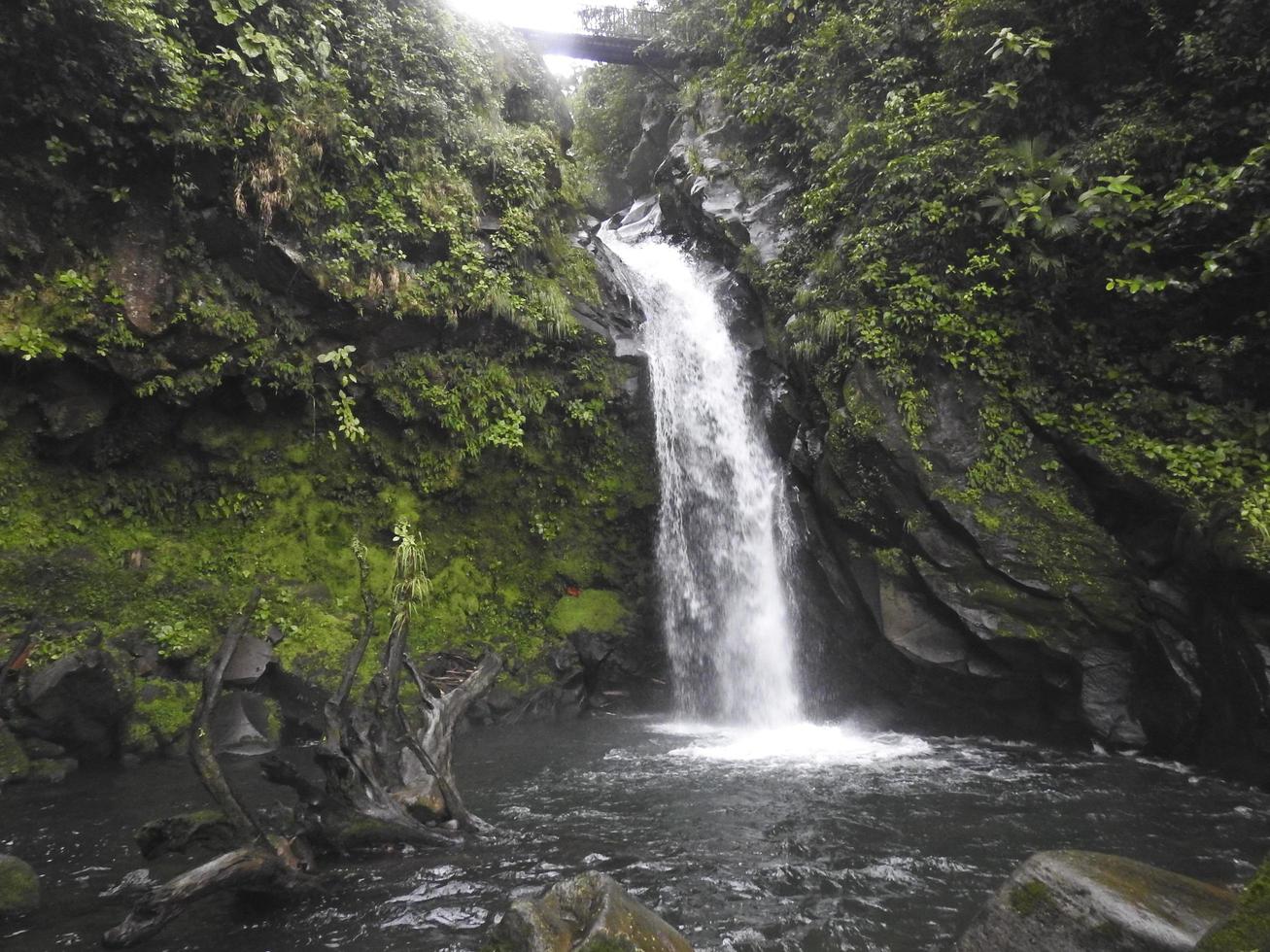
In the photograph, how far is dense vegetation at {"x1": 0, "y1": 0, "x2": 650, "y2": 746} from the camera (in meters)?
8.98

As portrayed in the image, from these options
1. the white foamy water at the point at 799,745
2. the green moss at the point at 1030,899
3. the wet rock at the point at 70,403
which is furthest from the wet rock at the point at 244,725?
the green moss at the point at 1030,899

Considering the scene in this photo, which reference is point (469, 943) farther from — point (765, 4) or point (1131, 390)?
point (765, 4)

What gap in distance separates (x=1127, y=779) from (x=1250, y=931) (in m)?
6.08

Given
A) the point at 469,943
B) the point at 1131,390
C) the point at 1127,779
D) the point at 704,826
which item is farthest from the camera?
the point at 1131,390

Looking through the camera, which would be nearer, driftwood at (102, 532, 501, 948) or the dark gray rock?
driftwood at (102, 532, 501, 948)

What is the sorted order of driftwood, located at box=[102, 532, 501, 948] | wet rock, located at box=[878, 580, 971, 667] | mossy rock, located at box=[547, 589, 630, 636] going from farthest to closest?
mossy rock, located at box=[547, 589, 630, 636]
wet rock, located at box=[878, 580, 971, 667]
driftwood, located at box=[102, 532, 501, 948]

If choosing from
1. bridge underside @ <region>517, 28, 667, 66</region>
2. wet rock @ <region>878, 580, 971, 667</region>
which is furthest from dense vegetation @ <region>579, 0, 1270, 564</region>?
bridge underside @ <region>517, 28, 667, 66</region>

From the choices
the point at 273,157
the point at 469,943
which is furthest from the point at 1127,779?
the point at 273,157

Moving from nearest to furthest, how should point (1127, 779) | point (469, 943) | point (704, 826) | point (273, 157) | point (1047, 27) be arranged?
point (469, 943), point (704, 826), point (1127, 779), point (273, 157), point (1047, 27)

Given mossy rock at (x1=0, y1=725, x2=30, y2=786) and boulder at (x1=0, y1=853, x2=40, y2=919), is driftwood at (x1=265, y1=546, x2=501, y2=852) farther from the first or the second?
mossy rock at (x1=0, y1=725, x2=30, y2=786)

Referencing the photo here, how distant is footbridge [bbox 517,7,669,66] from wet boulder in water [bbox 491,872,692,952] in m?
21.1

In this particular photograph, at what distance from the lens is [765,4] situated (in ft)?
53.8

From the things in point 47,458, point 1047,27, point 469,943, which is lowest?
point 469,943

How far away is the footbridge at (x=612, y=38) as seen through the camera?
2064 cm
